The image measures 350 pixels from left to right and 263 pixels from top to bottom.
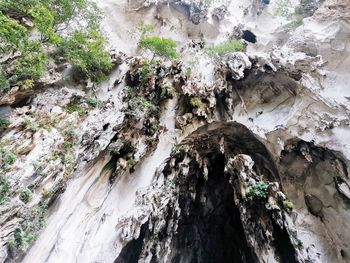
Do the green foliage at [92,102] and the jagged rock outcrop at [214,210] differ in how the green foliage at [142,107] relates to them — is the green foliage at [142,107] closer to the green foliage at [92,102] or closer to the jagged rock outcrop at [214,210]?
the green foliage at [92,102]

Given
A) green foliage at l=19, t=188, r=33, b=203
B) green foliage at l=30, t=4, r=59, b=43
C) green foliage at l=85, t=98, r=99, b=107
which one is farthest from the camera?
green foliage at l=85, t=98, r=99, b=107

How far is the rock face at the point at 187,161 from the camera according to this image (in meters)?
8.17

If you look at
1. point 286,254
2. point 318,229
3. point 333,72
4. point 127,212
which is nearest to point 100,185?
point 127,212

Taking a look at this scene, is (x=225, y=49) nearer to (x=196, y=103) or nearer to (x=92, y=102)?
(x=196, y=103)

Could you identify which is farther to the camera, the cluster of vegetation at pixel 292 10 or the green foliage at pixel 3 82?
the cluster of vegetation at pixel 292 10

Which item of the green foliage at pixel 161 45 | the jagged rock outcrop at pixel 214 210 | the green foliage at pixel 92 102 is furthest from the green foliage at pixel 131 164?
the green foliage at pixel 161 45

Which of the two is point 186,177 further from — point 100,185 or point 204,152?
point 100,185

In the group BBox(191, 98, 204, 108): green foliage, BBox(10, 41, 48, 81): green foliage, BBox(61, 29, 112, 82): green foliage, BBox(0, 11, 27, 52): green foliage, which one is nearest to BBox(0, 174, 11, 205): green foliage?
BBox(10, 41, 48, 81): green foliage

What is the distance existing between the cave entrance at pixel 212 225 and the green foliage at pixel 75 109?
5.88 meters

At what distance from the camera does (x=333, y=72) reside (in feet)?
39.3

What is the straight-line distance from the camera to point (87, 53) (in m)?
12.2

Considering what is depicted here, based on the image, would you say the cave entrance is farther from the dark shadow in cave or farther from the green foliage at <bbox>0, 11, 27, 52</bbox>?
the green foliage at <bbox>0, 11, 27, 52</bbox>

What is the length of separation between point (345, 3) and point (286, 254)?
39.8 ft

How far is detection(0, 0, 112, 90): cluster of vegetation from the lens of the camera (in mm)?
8648
